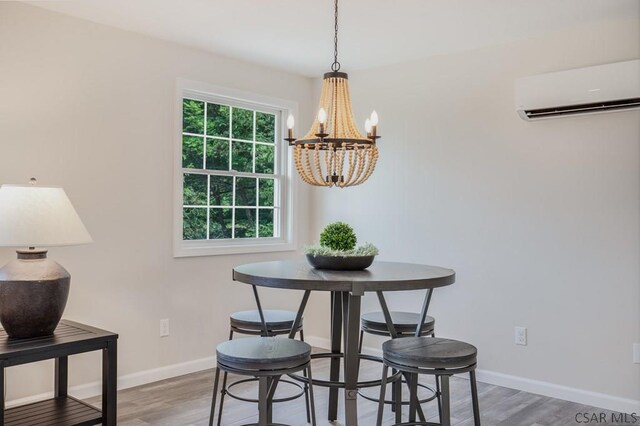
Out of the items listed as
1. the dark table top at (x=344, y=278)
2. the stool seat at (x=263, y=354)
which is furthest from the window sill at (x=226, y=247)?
the stool seat at (x=263, y=354)

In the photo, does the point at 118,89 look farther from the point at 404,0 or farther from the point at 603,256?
the point at 603,256

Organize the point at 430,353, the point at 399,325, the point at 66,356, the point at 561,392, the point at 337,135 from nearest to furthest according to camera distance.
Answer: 1. the point at 430,353
2. the point at 66,356
3. the point at 337,135
4. the point at 399,325
5. the point at 561,392

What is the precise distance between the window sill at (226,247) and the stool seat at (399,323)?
1.40m

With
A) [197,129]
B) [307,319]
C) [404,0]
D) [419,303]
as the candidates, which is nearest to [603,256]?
[419,303]

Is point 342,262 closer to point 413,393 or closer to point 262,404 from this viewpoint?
point 413,393

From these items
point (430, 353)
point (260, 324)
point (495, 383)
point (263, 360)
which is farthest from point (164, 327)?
point (495, 383)

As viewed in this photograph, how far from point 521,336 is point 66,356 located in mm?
2795

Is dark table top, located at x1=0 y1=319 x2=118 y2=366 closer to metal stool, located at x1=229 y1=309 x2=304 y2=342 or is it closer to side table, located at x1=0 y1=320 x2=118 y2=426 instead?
side table, located at x1=0 y1=320 x2=118 y2=426

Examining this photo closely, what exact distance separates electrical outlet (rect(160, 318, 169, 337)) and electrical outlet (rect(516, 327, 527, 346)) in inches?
94.9

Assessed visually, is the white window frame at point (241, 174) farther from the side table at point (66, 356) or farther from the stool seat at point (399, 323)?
the stool seat at point (399, 323)

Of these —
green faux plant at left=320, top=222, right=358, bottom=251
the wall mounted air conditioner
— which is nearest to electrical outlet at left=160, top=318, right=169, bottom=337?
green faux plant at left=320, top=222, right=358, bottom=251

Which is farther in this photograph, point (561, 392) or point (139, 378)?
point (139, 378)

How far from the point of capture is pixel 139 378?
3734 millimetres

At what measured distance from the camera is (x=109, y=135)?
358cm
